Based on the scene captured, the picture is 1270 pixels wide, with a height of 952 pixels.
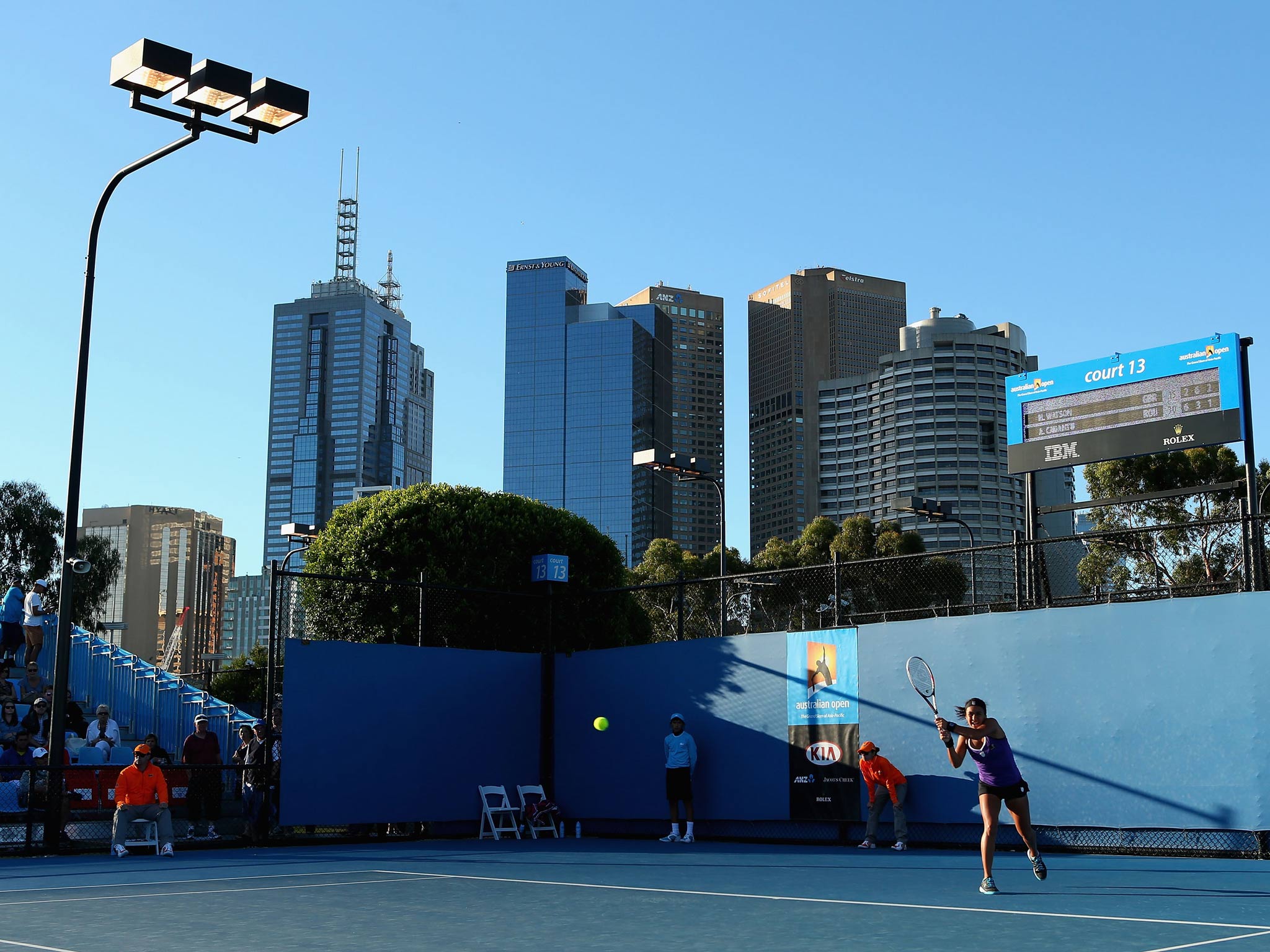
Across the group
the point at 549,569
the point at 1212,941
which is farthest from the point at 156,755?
the point at 1212,941

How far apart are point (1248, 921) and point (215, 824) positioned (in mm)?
12863

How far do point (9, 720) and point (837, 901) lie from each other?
13630 millimetres

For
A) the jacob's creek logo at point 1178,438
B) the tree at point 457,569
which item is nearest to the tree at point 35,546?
the tree at point 457,569

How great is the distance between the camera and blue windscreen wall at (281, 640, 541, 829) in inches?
699

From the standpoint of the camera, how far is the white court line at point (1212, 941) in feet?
23.3

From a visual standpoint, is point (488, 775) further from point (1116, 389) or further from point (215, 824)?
point (1116, 389)

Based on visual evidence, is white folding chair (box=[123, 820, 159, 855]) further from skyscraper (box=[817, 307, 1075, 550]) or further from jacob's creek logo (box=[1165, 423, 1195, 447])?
skyscraper (box=[817, 307, 1075, 550])

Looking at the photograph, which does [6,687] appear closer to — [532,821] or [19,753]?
[19,753]

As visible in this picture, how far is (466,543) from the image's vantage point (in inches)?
1248

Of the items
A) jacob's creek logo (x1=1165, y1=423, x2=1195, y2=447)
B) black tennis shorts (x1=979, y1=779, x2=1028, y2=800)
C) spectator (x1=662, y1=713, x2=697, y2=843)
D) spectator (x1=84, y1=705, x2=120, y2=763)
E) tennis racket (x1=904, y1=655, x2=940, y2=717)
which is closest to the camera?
black tennis shorts (x1=979, y1=779, x2=1028, y2=800)

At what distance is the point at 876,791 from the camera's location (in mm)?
16406

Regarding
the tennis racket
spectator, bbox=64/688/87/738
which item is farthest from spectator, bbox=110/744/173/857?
the tennis racket

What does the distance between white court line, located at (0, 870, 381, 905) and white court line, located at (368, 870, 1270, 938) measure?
0.35 meters

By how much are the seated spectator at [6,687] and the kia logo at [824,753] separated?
37.9 feet
